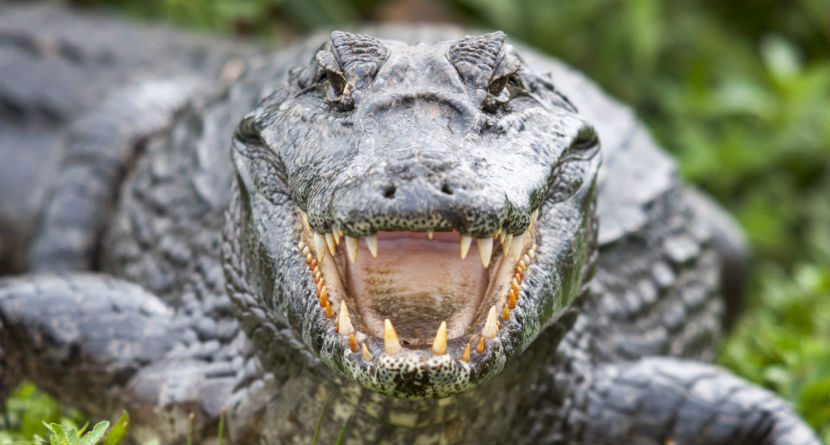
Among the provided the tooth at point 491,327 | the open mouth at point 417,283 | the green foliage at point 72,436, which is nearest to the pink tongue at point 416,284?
the open mouth at point 417,283

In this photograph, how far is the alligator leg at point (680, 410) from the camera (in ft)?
10.1

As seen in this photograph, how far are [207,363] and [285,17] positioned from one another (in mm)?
3774

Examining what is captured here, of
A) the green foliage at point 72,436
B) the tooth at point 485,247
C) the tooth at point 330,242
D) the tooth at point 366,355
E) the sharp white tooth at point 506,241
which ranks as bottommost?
the green foliage at point 72,436

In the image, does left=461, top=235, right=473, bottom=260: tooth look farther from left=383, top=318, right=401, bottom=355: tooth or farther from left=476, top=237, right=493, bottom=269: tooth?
left=383, top=318, right=401, bottom=355: tooth

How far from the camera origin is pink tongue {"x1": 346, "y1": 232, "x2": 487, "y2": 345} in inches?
93.0

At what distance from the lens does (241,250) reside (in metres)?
2.82

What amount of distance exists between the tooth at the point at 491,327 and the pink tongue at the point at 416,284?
106 mm

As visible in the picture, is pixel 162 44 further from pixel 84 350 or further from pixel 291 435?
pixel 291 435

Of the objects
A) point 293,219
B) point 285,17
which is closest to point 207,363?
point 293,219

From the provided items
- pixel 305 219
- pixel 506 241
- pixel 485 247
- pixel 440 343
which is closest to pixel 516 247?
pixel 506 241

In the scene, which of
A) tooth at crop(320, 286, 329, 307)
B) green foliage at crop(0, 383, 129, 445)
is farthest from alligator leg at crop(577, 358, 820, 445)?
green foliage at crop(0, 383, 129, 445)

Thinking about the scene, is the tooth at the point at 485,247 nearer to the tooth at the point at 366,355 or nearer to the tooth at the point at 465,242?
the tooth at the point at 465,242

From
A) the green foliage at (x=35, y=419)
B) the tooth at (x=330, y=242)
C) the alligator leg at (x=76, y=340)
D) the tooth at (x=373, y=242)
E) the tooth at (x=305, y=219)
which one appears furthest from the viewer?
the alligator leg at (x=76, y=340)

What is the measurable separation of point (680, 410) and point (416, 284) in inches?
44.5
